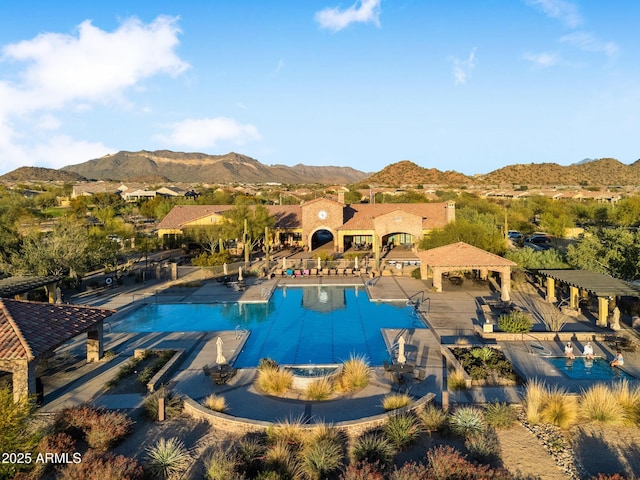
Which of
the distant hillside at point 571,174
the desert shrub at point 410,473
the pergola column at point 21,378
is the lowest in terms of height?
the desert shrub at point 410,473

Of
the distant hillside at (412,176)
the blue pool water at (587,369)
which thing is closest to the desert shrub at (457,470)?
the blue pool water at (587,369)

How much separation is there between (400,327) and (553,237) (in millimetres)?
36858

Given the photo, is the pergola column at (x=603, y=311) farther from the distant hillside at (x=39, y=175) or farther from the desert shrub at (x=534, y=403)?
the distant hillside at (x=39, y=175)

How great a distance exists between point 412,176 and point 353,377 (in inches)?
5657

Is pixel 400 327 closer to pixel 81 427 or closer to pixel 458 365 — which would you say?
pixel 458 365

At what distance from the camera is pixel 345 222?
140ft

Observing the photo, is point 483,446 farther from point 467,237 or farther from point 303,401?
point 467,237

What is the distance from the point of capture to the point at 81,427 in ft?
35.6

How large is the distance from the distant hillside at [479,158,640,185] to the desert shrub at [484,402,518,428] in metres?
137

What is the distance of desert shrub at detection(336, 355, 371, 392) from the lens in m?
13.4

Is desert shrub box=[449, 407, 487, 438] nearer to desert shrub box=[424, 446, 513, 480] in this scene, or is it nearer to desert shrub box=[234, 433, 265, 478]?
desert shrub box=[424, 446, 513, 480]

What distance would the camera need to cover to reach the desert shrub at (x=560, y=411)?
11.2 m

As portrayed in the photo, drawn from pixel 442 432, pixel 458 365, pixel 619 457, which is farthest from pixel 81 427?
pixel 619 457

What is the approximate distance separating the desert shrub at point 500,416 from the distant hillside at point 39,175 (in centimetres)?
18910
